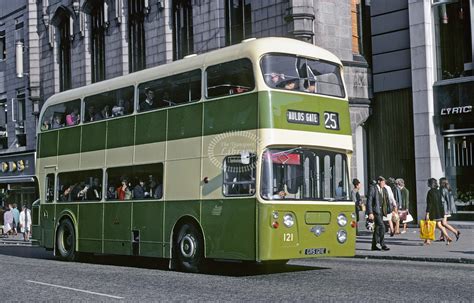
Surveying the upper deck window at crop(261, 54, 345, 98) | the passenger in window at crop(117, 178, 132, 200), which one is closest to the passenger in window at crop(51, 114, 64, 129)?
the passenger in window at crop(117, 178, 132, 200)

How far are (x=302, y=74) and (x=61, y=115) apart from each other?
7.87 metres

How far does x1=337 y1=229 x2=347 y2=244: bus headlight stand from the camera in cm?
1481

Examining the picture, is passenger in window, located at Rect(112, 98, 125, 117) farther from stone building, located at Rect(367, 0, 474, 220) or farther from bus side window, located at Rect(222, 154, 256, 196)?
stone building, located at Rect(367, 0, 474, 220)

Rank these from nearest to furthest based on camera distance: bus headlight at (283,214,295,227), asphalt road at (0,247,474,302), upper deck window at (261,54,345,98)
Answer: asphalt road at (0,247,474,302) → bus headlight at (283,214,295,227) → upper deck window at (261,54,345,98)

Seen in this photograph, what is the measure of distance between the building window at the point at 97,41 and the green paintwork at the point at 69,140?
1863 cm

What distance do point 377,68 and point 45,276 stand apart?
54.3 feet

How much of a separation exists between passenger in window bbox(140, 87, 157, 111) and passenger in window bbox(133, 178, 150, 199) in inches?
62.9

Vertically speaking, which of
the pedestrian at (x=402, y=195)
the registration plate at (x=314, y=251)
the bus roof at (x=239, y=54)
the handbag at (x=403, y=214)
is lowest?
the registration plate at (x=314, y=251)

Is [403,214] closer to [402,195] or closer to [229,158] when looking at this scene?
[402,195]

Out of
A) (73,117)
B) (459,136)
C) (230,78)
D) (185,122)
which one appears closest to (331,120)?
(230,78)

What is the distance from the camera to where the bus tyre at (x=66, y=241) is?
19.4 meters

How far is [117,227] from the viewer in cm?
1758

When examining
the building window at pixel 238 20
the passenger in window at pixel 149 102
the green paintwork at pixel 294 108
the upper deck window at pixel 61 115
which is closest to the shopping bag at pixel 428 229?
the green paintwork at pixel 294 108

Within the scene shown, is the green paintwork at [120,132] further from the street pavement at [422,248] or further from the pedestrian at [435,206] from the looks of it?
the pedestrian at [435,206]
